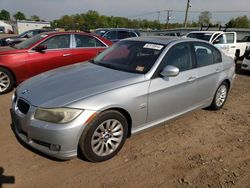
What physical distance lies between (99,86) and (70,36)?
168 inches

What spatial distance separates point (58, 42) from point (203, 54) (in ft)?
13.1

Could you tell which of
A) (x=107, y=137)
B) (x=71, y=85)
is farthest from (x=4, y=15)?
(x=107, y=137)

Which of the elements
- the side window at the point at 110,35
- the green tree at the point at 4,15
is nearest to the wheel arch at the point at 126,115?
the side window at the point at 110,35

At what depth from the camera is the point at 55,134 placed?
112 inches

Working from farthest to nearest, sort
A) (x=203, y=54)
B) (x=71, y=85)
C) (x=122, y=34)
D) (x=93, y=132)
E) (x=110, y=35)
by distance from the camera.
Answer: (x=110, y=35), (x=122, y=34), (x=203, y=54), (x=71, y=85), (x=93, y=132)

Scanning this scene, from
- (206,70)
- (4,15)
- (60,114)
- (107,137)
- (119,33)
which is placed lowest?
(107,137)

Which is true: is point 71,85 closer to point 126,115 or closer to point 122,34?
point 126,115

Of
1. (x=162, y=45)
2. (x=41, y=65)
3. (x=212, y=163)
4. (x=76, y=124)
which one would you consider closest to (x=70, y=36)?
(x=41, y=65)

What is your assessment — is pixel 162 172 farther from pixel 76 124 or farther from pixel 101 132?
pixel 76 124

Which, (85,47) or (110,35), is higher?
(110,35)

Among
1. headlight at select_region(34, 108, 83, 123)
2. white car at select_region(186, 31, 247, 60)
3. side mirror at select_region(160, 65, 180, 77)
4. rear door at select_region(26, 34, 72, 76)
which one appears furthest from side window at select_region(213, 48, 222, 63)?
white car at select_region(186, 31, 247, 60)

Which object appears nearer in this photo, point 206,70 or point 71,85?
point 71,85

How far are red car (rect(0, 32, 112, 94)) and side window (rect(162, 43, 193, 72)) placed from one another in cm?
358

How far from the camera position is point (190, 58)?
4234 mm
